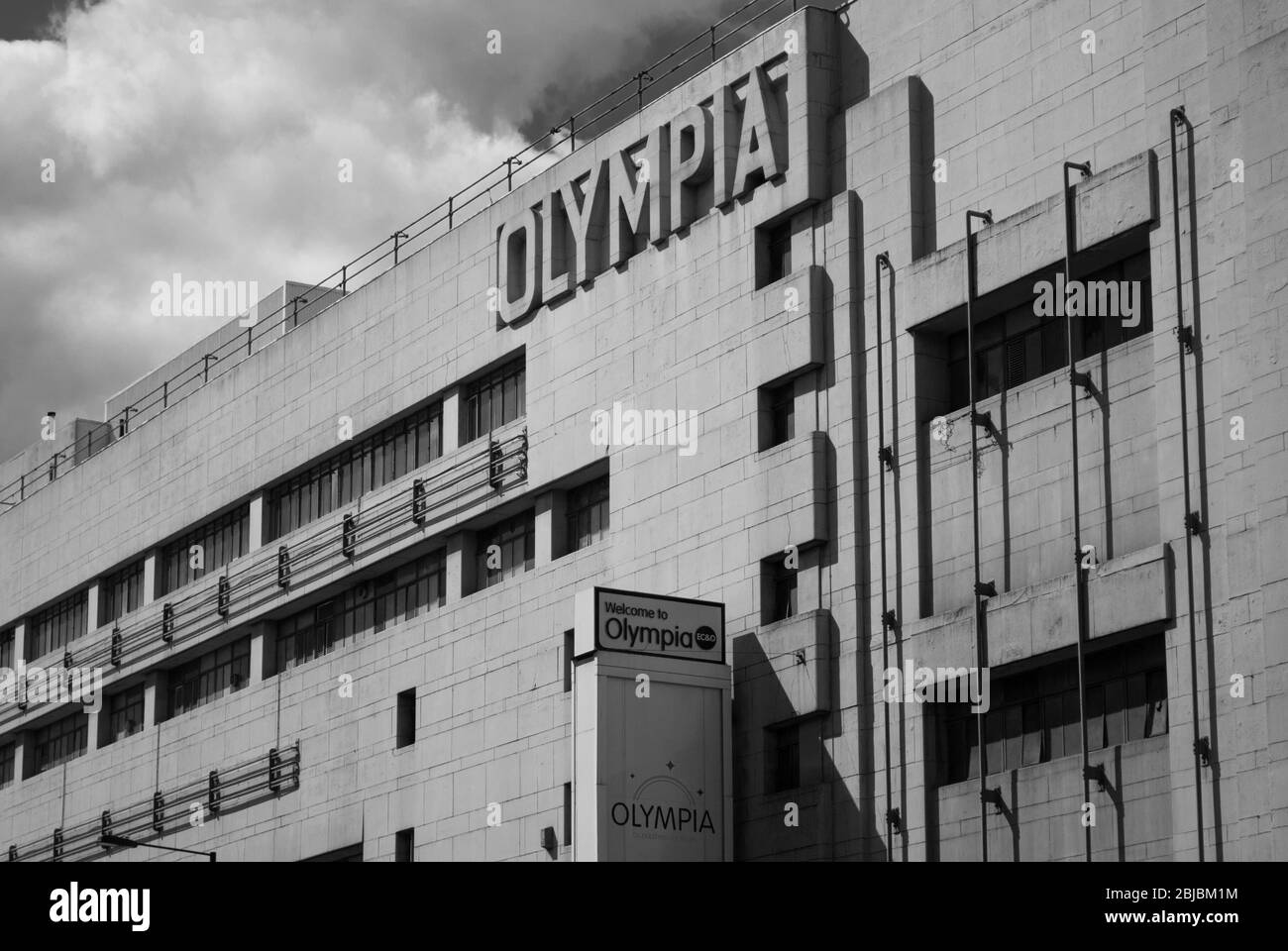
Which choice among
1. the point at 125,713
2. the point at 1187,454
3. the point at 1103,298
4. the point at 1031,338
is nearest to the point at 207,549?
the point at 125,713

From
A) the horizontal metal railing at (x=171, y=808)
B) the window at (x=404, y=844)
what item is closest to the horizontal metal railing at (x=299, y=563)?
the horizontal metal railing at (x=171, y=808)

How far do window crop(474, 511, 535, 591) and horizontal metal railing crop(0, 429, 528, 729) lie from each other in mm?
1179

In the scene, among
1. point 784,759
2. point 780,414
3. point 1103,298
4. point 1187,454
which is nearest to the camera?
point 1187,454

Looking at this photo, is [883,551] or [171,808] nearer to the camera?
[883,551]

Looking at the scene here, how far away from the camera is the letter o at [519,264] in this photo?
56.4 m

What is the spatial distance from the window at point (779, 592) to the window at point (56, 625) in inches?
1449

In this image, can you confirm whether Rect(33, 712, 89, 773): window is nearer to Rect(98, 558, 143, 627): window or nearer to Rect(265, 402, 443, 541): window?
Rect(98, 558, 143, 627): window

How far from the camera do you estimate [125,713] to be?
244ft

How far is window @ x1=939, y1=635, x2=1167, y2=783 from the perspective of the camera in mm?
40156

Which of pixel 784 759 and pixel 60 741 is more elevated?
pixel 60 741

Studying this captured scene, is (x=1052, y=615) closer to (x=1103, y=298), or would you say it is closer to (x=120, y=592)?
(x=1103, y=298)

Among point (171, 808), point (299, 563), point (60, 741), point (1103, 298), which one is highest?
point (1103, 298)

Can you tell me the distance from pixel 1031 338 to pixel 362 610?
25605 millimetres
